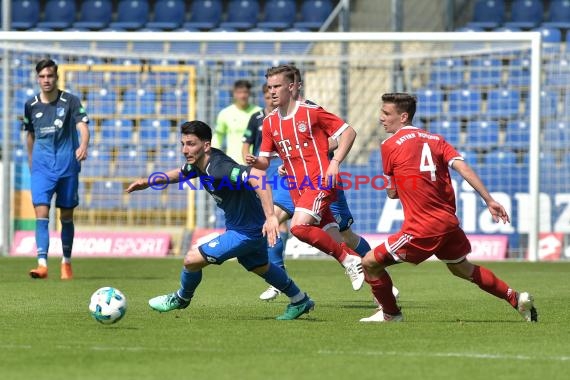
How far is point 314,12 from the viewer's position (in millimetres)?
24938

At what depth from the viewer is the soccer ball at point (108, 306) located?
8.12 meters

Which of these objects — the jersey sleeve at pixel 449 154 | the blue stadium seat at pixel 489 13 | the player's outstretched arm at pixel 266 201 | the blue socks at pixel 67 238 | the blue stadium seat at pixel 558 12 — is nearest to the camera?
the player's outstretched arm at pixel 266 201

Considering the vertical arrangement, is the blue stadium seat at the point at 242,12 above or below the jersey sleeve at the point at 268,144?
above

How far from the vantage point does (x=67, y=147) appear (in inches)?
530

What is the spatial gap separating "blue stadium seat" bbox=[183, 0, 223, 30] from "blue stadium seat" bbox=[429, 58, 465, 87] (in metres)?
6.29

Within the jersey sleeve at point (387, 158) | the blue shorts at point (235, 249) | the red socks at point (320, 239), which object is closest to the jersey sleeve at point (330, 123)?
the red socks at point (320, 239)

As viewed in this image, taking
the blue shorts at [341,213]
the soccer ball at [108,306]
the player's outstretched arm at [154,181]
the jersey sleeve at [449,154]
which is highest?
the jersey sleeve at [449,154]

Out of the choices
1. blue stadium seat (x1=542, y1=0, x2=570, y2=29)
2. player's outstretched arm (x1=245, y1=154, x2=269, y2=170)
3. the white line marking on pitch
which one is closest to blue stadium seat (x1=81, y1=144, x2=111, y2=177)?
blue stadium seat (x1=542, y1=0, x2=570, y2=29)

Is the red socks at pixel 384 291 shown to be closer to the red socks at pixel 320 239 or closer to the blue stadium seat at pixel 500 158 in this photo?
the red socks at pixel 320 239

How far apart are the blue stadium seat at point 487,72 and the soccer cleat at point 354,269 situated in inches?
419

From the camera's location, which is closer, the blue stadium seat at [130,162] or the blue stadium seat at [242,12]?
the blue stadium seat at [130,162]

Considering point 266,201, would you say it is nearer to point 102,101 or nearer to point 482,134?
point 482,134

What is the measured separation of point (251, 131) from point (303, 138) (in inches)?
141

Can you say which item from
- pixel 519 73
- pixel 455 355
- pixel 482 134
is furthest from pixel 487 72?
pixel 455 355
